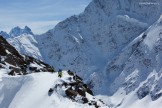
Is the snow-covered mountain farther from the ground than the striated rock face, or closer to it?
closer to it

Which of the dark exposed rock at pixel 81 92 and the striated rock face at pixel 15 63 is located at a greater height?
the striated rock face at pixel 15 63

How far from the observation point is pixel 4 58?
108 m

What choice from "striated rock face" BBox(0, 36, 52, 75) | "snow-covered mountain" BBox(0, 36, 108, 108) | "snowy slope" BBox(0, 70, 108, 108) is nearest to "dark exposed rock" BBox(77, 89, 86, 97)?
"snow-covered mountain" BBox(0, 36, 108, 108)

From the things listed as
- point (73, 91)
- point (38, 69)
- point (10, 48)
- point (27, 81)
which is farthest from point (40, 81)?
point (10, 48)

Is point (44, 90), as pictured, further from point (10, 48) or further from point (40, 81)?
point (10, 48)

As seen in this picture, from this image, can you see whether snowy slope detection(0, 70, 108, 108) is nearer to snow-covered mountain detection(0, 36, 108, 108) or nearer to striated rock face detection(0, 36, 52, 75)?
snow-covered mountain detection(0, 36, 108, 108)

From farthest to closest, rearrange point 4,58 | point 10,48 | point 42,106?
point 10,48 → point 4,58 → point 42,106

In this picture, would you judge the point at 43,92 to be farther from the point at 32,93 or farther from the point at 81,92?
the point at 81,92

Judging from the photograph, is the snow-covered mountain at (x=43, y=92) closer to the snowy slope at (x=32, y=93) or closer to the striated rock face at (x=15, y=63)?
the snowy slope at (x=32, y=93)

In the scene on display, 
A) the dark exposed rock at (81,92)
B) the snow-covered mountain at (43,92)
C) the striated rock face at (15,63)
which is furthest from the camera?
the striated rock face at (15,63)

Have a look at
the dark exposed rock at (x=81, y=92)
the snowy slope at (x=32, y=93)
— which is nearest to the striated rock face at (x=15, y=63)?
the snowy slope at (x=32, y=93)

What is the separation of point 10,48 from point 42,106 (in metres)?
45.2

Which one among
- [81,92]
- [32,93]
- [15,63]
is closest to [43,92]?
[32,93]

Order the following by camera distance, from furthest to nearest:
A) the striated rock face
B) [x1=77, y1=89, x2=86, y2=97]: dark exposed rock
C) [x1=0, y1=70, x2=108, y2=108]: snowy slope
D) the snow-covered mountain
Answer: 1. the striated rock face
2. [x1=77, y1=89, x2=86, y2=97]: dark exposed rock
3. the snow-covered mountain
4. [x1=0, y1=70, x2=108, y2=108]: snowy slope
